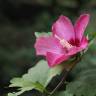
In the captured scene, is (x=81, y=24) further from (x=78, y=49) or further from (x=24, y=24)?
(x=24, y=24)

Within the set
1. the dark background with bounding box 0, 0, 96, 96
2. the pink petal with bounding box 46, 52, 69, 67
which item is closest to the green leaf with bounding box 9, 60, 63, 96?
the pink petal with bounding box 46, 52, 69, 67

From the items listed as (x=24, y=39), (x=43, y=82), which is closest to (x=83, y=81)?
(x=43, y=82)

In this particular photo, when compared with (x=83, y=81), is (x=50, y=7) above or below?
above

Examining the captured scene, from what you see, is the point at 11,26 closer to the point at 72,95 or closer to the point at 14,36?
the point at 14,36

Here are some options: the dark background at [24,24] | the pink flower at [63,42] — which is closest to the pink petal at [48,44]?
the pink flower at [63,42]

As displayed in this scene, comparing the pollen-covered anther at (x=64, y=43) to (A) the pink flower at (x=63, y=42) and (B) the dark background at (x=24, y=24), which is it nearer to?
(A) the pink flower at (x=63, y=42)
